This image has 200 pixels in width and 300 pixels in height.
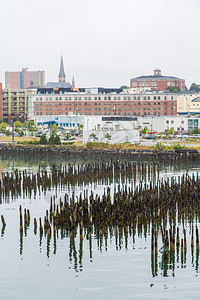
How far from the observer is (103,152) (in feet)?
427

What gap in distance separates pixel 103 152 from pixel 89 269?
292 feet

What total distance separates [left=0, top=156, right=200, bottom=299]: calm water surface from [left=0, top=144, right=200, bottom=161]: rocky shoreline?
68911 mm

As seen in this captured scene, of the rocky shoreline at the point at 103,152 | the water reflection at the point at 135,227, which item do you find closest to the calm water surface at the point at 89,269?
the water reflection at the point at 135,227

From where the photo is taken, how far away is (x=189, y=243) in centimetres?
4791

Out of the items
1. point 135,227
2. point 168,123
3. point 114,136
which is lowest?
point 135,227

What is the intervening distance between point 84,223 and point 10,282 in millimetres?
Result: 14144

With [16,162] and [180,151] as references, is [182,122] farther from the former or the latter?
[16,162]

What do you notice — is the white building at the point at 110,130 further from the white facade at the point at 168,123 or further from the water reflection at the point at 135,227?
the water reflection at the point at 135,227

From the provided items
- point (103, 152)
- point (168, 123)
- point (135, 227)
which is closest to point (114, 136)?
point (103, 152)

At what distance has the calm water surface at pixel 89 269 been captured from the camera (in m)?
37.3

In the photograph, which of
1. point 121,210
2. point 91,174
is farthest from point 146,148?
point 121,210

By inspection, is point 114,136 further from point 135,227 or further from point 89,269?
point 89,269

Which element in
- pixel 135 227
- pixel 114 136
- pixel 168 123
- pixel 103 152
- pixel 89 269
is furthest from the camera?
pixel 168 123

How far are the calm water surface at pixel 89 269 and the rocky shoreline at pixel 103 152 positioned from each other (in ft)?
226
